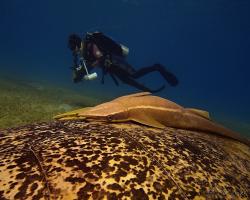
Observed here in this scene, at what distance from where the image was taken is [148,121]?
225 centimetres

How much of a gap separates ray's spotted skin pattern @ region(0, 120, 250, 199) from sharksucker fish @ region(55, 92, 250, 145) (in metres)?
0.14

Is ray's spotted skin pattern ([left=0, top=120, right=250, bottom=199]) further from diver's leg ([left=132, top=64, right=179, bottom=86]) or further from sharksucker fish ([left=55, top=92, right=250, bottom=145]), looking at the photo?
diver's leg ([left=132, top=64, right=179, bottom=86])

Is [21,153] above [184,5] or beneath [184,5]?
beneath

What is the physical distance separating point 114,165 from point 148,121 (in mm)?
834

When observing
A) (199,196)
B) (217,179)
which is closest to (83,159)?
(199,196)

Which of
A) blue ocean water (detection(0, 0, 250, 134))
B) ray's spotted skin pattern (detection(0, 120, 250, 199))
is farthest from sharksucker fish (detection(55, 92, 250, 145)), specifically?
blue ocean water (detection(0, 0, 250, 134))

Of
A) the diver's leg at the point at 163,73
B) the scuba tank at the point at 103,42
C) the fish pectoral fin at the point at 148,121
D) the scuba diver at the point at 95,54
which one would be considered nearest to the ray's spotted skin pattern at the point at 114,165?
the fish pectoral fin at the point at 148,121

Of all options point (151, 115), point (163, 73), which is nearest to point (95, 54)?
point (163, 73)

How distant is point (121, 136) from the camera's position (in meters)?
1.86

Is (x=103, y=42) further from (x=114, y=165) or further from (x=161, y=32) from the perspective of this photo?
(x=161, y=32)

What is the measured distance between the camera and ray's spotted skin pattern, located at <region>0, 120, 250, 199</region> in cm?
131

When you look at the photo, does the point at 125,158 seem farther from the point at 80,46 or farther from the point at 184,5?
the point at 184,5

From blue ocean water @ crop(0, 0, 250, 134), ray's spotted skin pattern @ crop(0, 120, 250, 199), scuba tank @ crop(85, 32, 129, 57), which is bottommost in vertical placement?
ray's spotted skin pattern @ crop(0, 120, 250, 199)

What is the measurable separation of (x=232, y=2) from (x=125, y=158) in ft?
162
